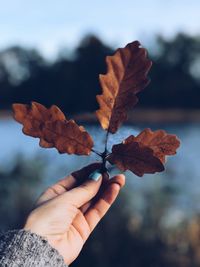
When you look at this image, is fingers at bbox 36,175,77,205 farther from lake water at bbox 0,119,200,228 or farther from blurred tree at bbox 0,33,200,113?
blurred tree at bbox 0,33,200,113

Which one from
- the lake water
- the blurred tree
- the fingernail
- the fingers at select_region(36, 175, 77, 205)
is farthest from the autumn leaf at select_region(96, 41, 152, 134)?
the blurred tree

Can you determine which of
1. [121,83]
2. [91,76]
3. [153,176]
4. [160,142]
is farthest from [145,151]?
[91,76]

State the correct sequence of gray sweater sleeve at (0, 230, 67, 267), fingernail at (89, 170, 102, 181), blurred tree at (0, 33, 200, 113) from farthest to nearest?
blurred tree at (0, 33, 200, 113), fingernail at (89, 170, 102, 181), gray sweater sleeve at (0, 230, 67, 267)

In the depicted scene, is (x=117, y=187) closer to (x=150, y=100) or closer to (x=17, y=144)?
(x=17, y=144)

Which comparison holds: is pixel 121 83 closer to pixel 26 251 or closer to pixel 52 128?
pixel 52 128

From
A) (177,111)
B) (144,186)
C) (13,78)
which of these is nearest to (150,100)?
(177,111)

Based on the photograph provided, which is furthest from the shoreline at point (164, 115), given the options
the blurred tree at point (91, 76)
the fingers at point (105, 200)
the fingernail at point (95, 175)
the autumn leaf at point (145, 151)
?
the autumn leaf at point (145, 151)
